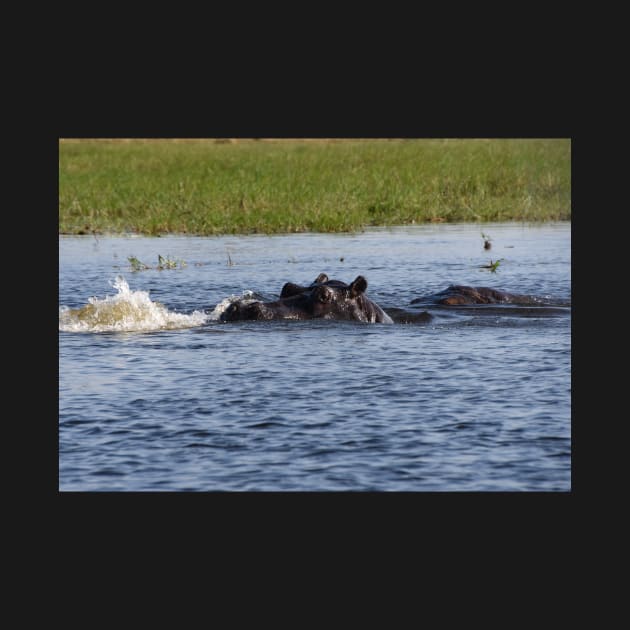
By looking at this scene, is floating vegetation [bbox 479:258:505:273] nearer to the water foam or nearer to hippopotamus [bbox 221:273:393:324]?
hippopotamus [bbox 221:273:393:324]

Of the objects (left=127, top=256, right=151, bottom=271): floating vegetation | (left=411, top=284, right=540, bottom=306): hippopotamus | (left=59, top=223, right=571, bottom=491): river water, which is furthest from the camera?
(left=127, top=256, right=151, bottom=271): floating vegetation

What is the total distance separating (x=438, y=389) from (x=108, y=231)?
12.5 m

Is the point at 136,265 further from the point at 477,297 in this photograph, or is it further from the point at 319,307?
the point at 477,297

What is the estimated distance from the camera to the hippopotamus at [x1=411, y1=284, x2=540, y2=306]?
15836 millimetres

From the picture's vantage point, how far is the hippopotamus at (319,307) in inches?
555

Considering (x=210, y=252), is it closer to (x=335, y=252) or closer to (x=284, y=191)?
(x=335, y=252)

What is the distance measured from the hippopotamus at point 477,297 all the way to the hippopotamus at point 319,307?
1610mm

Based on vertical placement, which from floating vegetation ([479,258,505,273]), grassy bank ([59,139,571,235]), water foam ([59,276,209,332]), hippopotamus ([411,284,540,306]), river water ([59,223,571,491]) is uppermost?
grassy bank ([59,139,571,235])

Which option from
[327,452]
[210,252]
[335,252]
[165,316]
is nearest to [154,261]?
[210,252]

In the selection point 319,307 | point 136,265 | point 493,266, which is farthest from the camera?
point 493,266

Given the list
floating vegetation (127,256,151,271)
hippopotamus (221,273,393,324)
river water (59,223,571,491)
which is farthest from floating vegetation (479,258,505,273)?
floating vegetation (127,256,151,271)

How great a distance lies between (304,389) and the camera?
36.6ft

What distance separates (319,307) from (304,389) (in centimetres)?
317

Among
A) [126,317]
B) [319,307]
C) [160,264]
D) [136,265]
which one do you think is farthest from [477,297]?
[136,265]
